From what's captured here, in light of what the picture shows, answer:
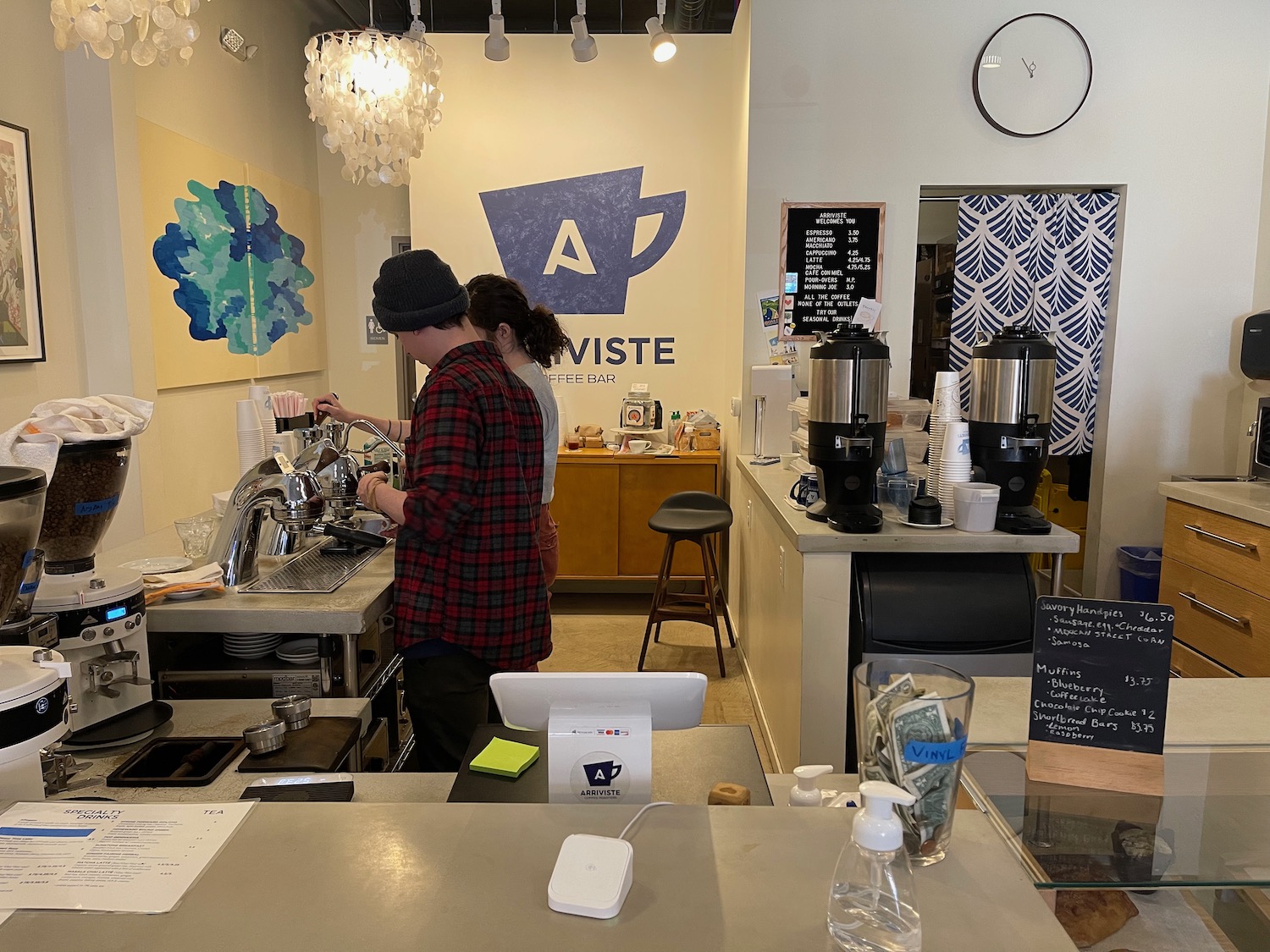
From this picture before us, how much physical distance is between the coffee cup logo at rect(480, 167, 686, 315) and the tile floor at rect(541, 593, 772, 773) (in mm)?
1844

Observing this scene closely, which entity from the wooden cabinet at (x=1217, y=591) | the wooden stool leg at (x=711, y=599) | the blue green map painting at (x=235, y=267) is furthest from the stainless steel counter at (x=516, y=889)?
the blue green map painting at (x=235, y=267)

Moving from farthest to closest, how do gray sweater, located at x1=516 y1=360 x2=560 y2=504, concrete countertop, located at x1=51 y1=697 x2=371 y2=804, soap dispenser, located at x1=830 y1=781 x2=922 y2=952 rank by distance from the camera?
gray sweater, located at x1=516 y1=360 x2=560 y2=504 → concrete countertop, located at x1=51 y1=697 x2=371 y2=804 → soap dispenser, located at x1=830 y1=781 x2=922 y2=952

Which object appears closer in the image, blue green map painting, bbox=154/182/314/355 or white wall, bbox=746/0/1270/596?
white wall, bbox=746/0/1270/596

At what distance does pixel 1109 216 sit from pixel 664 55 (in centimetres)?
219

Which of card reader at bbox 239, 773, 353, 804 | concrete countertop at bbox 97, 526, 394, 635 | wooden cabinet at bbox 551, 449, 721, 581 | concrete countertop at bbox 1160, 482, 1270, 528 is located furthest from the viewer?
wooden cabinet at bbox 551, 449, 721, 581

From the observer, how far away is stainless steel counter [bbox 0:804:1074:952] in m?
0.77

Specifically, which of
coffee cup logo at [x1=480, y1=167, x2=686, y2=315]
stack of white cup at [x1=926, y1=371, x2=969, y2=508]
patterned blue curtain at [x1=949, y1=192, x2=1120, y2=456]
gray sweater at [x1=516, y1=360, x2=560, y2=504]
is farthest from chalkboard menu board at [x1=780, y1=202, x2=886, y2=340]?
gray sweater at [x1=516, y1=360, x2=560, y2=504]

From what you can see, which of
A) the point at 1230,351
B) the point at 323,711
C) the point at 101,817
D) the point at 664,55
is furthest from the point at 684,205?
the point at 101,817

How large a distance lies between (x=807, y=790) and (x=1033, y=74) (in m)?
3.81

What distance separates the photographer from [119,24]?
7.52ft

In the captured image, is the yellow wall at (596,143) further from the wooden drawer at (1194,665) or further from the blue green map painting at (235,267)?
the wooden drawer at (1194,665)

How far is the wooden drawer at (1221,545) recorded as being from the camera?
3.11m

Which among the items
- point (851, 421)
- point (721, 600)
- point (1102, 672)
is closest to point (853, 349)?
point (851, 421)

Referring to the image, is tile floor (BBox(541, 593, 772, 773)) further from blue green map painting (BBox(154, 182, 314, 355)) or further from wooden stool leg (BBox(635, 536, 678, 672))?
blue green map painting (BBox(154, 182, 314, 355))
